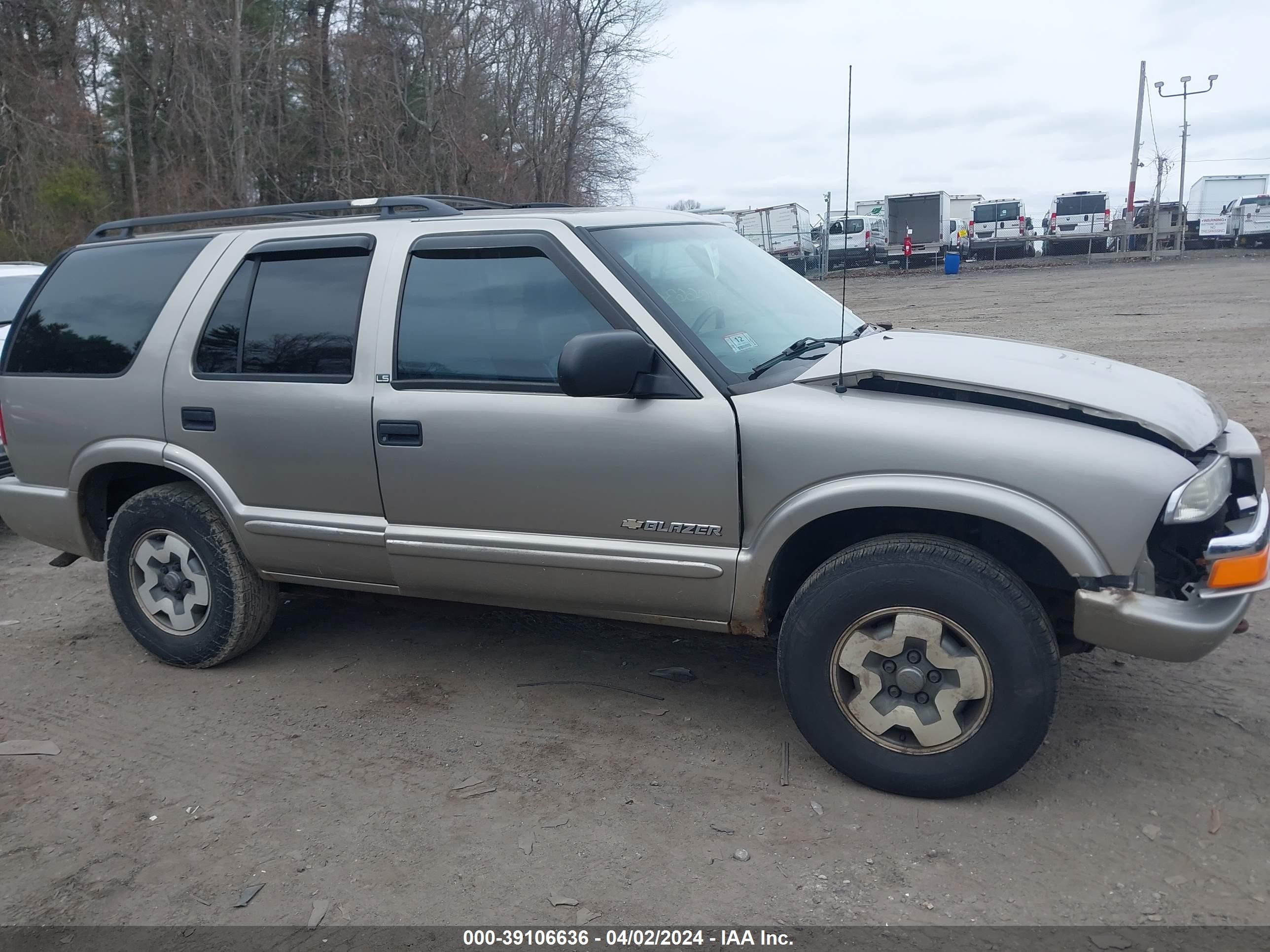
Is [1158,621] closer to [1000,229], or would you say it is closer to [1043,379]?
[1043,379]

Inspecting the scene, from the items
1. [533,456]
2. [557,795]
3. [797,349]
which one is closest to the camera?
[557,795]

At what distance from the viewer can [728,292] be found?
4008mm

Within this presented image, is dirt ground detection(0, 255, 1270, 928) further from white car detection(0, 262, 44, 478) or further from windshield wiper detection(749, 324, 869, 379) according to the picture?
white car detection(0, 262, 44, 478)

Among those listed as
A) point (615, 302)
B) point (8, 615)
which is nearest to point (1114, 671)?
point (615, 302)

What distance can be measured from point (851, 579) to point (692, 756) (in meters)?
0.94

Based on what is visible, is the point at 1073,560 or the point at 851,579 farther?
the point at 851,579

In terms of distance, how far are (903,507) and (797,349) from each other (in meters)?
0.90

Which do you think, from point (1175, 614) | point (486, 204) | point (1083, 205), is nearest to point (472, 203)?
point (486, 204)

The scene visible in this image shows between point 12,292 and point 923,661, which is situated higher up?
point 12,292

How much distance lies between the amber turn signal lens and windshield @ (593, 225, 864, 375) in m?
1.43

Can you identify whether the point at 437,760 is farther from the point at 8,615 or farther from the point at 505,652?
the point at 8,615

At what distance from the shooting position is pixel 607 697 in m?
4.18

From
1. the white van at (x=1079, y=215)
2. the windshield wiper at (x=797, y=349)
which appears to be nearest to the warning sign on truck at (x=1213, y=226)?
the white van at (x=1079, y=215)

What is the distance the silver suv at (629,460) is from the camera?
3051mm
